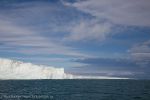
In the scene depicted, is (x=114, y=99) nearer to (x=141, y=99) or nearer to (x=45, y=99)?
(x=141, y=99)

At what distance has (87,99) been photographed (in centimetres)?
6644

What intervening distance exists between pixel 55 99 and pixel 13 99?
10.9 meters

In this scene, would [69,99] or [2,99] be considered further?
[69,99]

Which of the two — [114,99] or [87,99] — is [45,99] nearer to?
[87,99]

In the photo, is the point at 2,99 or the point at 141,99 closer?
the point at 2,99

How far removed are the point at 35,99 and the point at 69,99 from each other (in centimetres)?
907

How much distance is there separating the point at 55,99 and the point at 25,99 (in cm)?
783

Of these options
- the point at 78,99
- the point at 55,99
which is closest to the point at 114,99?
the point at 78,99

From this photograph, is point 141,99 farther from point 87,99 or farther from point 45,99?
point 45,99

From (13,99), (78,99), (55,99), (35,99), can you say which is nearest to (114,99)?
(78,99)

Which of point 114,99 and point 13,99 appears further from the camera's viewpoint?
point 114,99

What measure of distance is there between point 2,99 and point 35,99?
28.9ft

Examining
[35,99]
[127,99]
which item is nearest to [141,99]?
[127,99]

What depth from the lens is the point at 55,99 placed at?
65375mm
